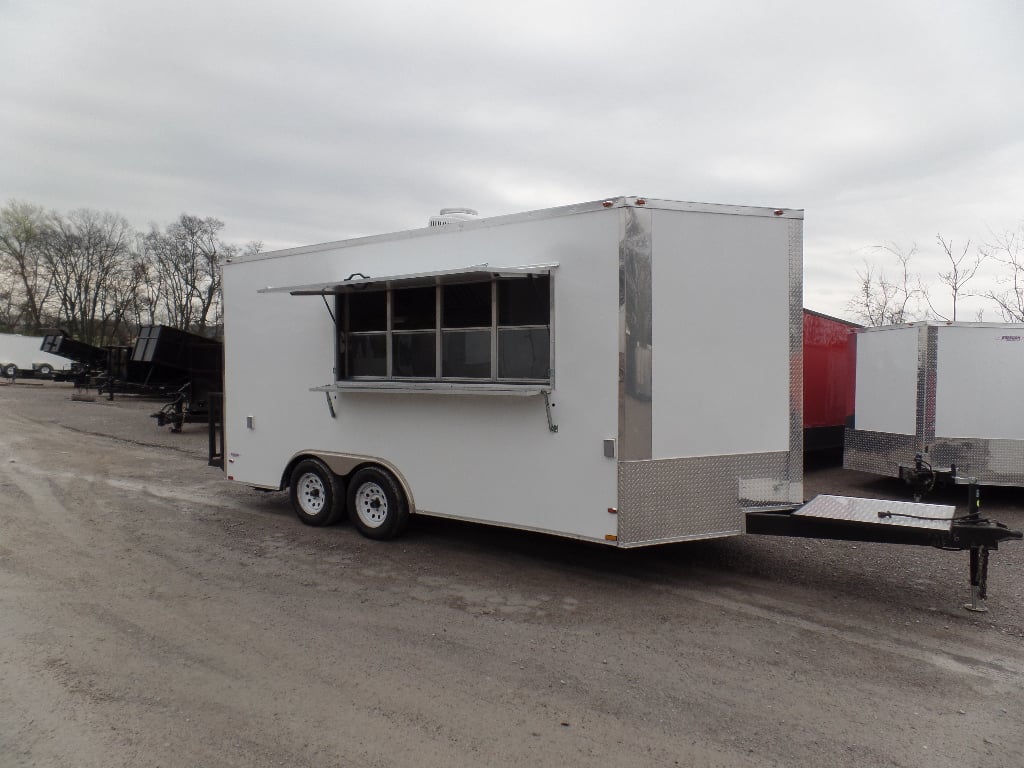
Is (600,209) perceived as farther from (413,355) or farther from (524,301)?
(413,355)

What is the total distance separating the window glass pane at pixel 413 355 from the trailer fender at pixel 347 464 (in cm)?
91

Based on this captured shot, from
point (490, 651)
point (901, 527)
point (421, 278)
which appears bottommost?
point (490, 651)

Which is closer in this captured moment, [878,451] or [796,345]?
[796,345]

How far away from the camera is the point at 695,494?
5.23 m

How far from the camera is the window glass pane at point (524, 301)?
217 inches

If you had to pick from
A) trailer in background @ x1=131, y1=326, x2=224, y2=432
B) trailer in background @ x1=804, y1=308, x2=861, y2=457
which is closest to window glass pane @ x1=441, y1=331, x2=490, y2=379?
trailer in background @ x1=804, y1=308, x2=861, y2=457

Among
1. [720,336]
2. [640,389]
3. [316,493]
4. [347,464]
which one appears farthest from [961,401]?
[316,493]

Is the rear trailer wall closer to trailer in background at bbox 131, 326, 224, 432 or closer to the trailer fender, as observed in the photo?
the trailer fender

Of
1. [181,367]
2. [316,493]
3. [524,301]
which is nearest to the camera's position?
[524,301]

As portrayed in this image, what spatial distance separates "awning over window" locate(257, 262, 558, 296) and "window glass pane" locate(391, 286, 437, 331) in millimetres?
118

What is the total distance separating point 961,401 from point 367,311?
7.46m

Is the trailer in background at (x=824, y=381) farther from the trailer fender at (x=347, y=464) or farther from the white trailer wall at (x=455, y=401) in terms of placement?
the trailer fender at (x=347, y=464)

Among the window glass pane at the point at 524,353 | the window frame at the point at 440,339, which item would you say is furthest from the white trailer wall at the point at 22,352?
the window glass pane at the point at 524,353

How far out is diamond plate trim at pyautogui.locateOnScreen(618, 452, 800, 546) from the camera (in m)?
5.07
